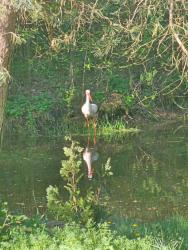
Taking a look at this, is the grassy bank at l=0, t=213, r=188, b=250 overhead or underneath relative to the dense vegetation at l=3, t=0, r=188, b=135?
underneath

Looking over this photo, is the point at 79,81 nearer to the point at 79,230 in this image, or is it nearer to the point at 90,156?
the point at 90,156

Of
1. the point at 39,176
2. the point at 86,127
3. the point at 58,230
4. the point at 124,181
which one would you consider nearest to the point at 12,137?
the point at 86,127

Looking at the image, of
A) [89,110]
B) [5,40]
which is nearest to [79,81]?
[89,110]

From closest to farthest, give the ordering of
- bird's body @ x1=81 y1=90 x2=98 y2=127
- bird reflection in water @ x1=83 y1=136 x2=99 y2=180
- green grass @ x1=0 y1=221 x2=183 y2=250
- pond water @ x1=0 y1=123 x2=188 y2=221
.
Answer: green grass @ x1=0 y1=221 x2=183 y2=250 → pond water @ x1=0 y1=123 x2=188 y2=221 → bird reflection in water @ x1=83 y1=136 x2=99 y2=180 → bird's body @ x1=81 y1=90 x2=98 y2=127

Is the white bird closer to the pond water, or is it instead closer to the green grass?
the pond water

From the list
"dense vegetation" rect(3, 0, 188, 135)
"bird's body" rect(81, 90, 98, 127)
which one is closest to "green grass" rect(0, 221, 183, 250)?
"bird's body" rect(81, 90, 98, 127)

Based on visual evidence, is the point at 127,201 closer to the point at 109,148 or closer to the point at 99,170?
the point at 99,170

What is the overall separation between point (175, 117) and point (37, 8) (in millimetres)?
12907

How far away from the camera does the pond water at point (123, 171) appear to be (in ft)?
33.4

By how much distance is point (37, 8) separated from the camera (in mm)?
6871

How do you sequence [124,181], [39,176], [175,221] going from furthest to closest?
1. [39,176]
2. [124,181]
3. [175,221]

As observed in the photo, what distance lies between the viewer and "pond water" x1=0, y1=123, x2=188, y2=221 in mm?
10195

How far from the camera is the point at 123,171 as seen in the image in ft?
42.3

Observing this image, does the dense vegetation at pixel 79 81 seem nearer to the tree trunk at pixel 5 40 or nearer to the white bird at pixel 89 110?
the white bird at pixel 89 110
